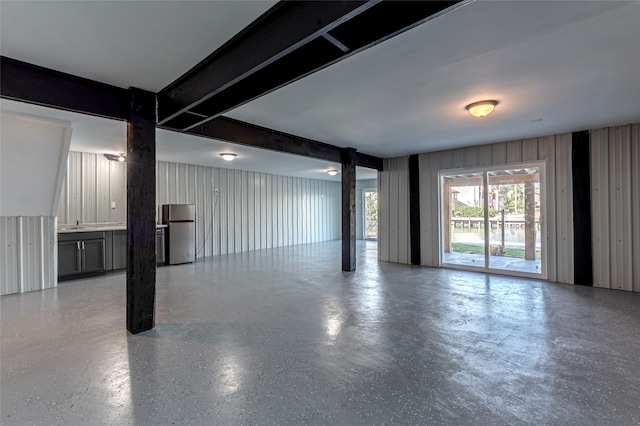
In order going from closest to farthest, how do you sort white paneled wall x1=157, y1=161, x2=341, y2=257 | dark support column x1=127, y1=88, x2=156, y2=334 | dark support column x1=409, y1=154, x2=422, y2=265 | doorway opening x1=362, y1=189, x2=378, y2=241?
dark support column x1=127, y1=88, x2=156, y2=334 → dark support column x1=409, y1=154, x2=422, y2=265 → white paneled wall x1=157, y1=161, x2=341, y2=257 → doorway opening x1=362, y1=189, x2=378, y2=241

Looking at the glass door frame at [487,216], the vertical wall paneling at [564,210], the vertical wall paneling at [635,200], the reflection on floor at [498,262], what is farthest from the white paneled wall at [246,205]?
the vertical wall paneling at [635,200]

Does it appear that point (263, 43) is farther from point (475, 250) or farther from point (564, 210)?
point (475, 250)

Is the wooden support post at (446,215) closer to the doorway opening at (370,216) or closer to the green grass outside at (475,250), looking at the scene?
the green grass outside at (475,250)

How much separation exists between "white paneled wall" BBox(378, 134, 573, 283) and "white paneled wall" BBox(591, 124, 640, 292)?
34cm

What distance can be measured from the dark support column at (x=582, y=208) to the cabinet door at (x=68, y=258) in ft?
29.1

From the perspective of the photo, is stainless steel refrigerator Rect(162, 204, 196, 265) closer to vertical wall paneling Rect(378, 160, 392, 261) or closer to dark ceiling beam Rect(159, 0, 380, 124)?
vertical wall paneling Rect(378, 160, 392, 261)

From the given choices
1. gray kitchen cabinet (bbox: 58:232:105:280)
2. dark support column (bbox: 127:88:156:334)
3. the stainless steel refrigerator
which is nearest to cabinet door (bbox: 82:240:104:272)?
gray kitchen cabinet (bbox: 58:232:105:280)

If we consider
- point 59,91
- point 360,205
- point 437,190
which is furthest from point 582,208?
point 360,205

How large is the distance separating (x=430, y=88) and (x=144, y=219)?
3321mm

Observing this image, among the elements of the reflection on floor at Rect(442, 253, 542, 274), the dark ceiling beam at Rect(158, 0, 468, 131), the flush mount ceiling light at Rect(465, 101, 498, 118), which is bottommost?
the reflection on floor at Rect(442, 253, 542, 274)

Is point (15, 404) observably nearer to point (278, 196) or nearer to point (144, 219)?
point (144, 219)

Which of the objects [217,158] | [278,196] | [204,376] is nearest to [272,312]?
[204,376]

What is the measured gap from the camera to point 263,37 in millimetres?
1988

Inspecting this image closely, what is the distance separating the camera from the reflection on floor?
5.66 metres
